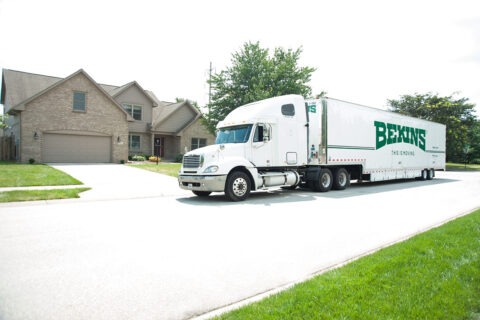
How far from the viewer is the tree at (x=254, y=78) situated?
2030cm

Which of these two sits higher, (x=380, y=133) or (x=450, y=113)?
(x=450, y=113)

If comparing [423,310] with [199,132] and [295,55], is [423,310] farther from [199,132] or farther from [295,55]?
[199,132]

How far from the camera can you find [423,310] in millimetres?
2762

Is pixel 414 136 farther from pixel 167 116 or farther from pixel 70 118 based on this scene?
pixel 70 118

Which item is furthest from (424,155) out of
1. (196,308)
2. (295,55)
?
(196,308)

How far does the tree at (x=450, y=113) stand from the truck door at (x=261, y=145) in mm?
33924

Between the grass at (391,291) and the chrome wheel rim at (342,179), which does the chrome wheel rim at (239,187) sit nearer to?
the chrome wheel rim at (342,179)

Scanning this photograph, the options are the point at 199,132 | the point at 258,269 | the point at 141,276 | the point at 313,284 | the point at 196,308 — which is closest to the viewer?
the point at 196,308

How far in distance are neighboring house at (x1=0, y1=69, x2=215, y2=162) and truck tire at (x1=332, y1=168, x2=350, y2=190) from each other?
10.9m

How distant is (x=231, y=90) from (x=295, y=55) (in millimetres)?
5054

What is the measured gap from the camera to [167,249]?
4715mm

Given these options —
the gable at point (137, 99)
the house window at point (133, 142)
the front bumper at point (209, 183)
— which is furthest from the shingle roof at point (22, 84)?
the front bumper at point (209, 183)

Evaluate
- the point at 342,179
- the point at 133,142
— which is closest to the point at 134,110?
the point at 133,142

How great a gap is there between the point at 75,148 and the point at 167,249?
21.9 meters
